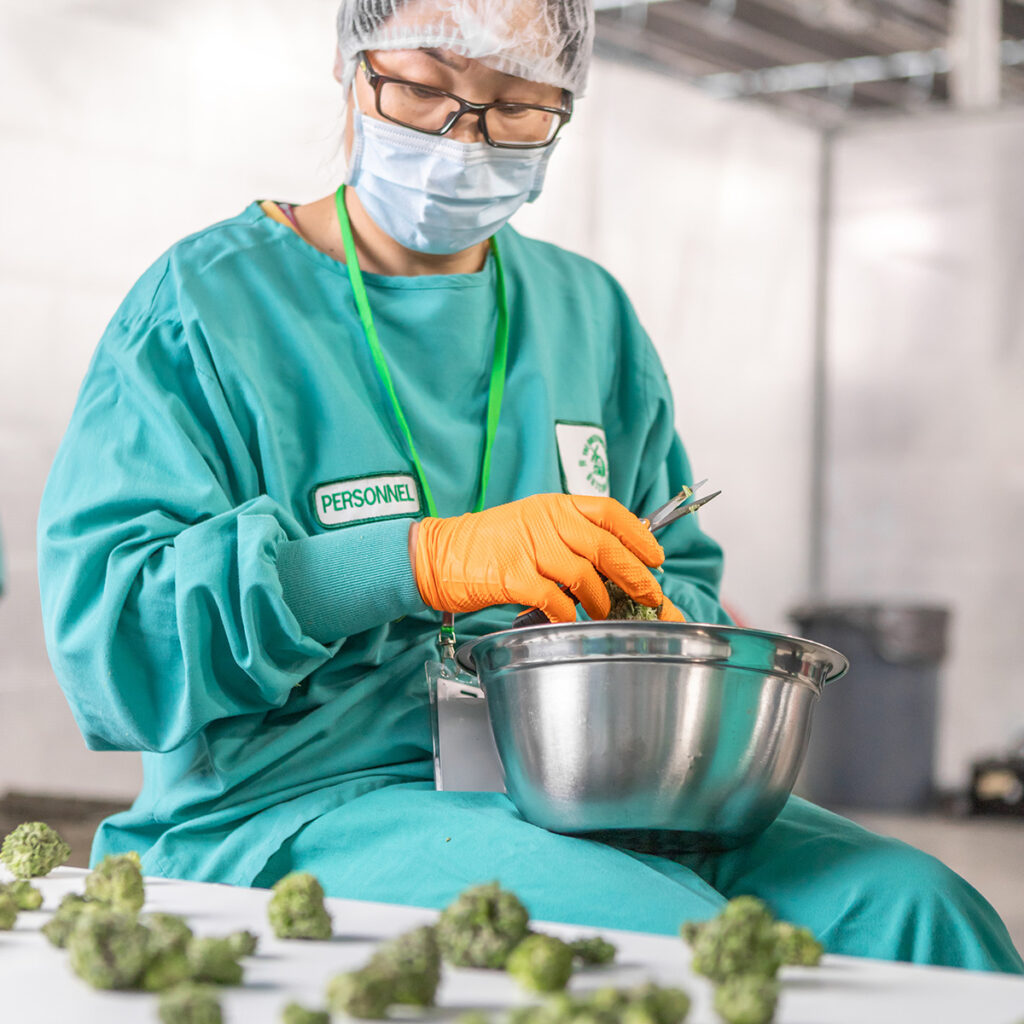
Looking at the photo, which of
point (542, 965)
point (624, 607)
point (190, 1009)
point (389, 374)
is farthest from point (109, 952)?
point (389, 374)

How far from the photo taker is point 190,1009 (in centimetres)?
63

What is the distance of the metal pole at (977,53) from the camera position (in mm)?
5027

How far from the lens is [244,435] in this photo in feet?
4.71

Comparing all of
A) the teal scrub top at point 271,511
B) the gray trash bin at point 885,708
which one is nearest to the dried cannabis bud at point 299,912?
the teal scrub top at point 271,511

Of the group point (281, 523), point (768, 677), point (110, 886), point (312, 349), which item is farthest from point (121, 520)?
point (768, 677)

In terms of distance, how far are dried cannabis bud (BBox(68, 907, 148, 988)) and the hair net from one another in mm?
1068

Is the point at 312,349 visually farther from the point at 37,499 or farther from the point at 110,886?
the point at 37,499

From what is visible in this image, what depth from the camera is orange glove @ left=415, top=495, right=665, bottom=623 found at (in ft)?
4.17

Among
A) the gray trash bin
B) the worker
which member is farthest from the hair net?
the gray trash bin

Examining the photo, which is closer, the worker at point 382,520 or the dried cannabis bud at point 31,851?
the dried cannabis bud at point 31,851

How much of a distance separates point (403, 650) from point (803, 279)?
3.98 meters

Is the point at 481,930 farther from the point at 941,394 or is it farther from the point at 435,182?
the point at 941,394

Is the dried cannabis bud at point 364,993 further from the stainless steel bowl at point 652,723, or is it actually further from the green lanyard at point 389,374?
the green lanyard at point 389,374

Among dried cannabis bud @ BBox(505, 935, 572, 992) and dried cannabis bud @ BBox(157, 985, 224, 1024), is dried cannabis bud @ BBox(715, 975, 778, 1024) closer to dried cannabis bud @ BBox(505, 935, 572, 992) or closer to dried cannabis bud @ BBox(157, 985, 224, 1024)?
dried cannabis bud @ BBox(505, 935, 572, 992)
